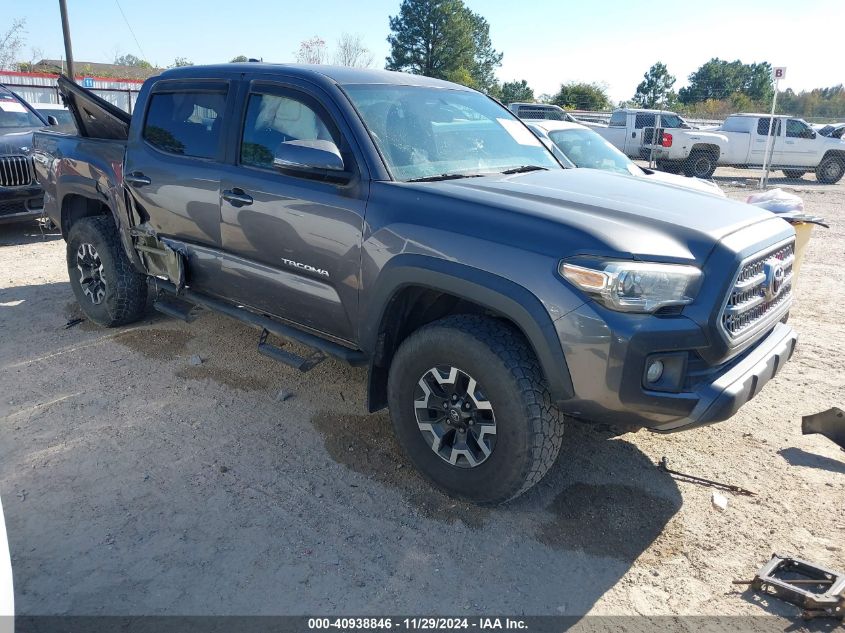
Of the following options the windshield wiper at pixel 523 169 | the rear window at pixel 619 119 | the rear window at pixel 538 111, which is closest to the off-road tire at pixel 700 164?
the rear window at pixel 619 119

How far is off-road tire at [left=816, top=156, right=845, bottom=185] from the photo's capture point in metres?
19.8

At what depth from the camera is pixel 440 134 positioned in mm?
3908

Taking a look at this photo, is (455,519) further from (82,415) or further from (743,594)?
(82,415)

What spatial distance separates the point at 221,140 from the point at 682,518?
3.37 meters

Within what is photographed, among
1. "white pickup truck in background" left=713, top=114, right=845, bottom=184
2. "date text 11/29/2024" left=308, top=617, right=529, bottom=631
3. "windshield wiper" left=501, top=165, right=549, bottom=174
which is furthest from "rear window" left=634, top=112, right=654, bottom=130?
"date text 11/29/2024" left=308, top=617, right=529, bottom=631

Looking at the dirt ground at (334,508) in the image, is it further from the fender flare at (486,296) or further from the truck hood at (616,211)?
the truck hood at (616,211)

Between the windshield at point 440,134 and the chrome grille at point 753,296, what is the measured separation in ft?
4.76

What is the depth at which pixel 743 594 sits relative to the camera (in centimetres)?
281

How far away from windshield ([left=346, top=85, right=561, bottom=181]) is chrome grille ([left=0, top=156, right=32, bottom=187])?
6.85m

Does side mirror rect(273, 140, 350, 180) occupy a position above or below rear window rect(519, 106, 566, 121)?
below

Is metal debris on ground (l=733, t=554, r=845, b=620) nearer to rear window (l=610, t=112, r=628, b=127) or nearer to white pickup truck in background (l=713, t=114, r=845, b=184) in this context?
white pickup truck in background (l=713, t=114, r=845, b=184)

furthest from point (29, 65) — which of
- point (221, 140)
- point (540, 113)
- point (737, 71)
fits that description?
point (737, 71)

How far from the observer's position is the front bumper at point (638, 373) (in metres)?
2.71

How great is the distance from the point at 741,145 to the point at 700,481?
716 inches
